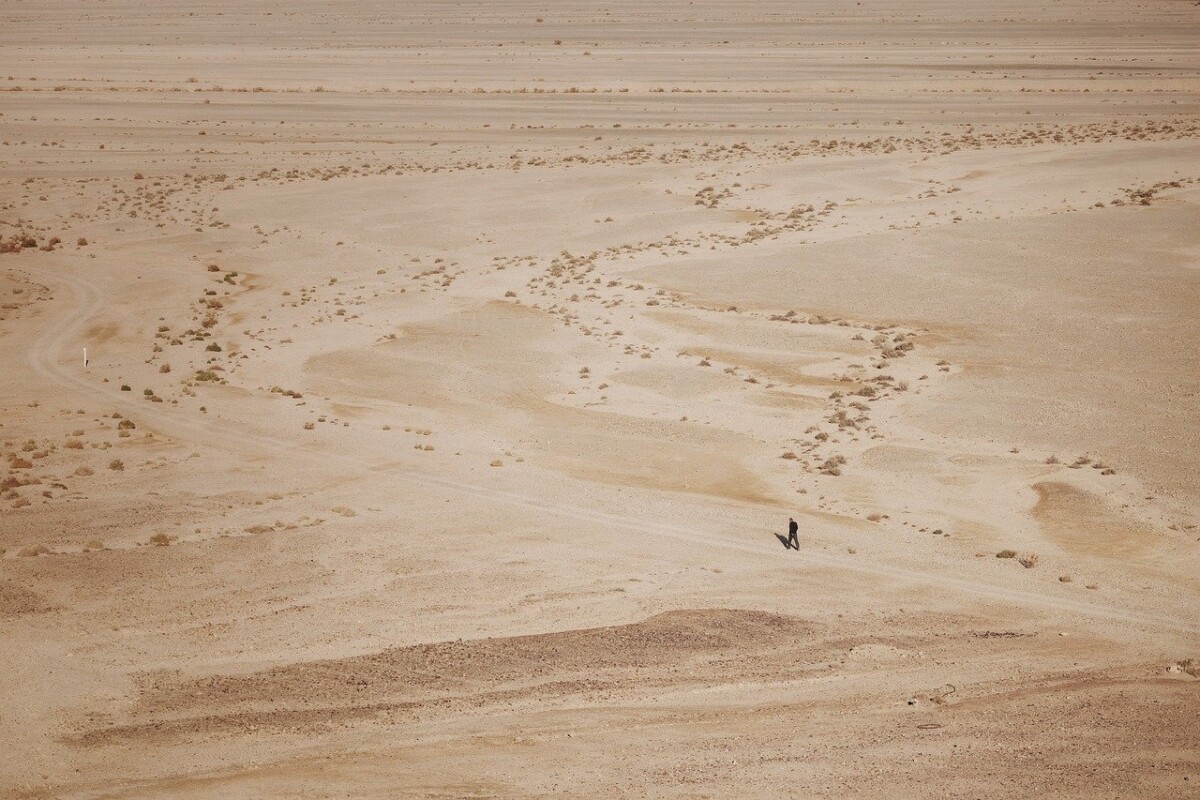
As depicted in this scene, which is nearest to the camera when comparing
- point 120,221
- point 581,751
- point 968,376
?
point 581,751

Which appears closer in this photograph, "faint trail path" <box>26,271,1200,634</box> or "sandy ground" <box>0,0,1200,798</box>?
"sandy ground" <box>0,0,1200,798</box>

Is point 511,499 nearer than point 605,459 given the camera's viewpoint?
Yes

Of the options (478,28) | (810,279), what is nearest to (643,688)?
(810,279)

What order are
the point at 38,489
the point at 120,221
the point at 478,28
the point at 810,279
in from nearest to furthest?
the point at 38,489
the point at 810,279
the point at 120,221
the point at 478,28

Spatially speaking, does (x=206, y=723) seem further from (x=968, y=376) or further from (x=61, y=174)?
(x=61, y=174)
